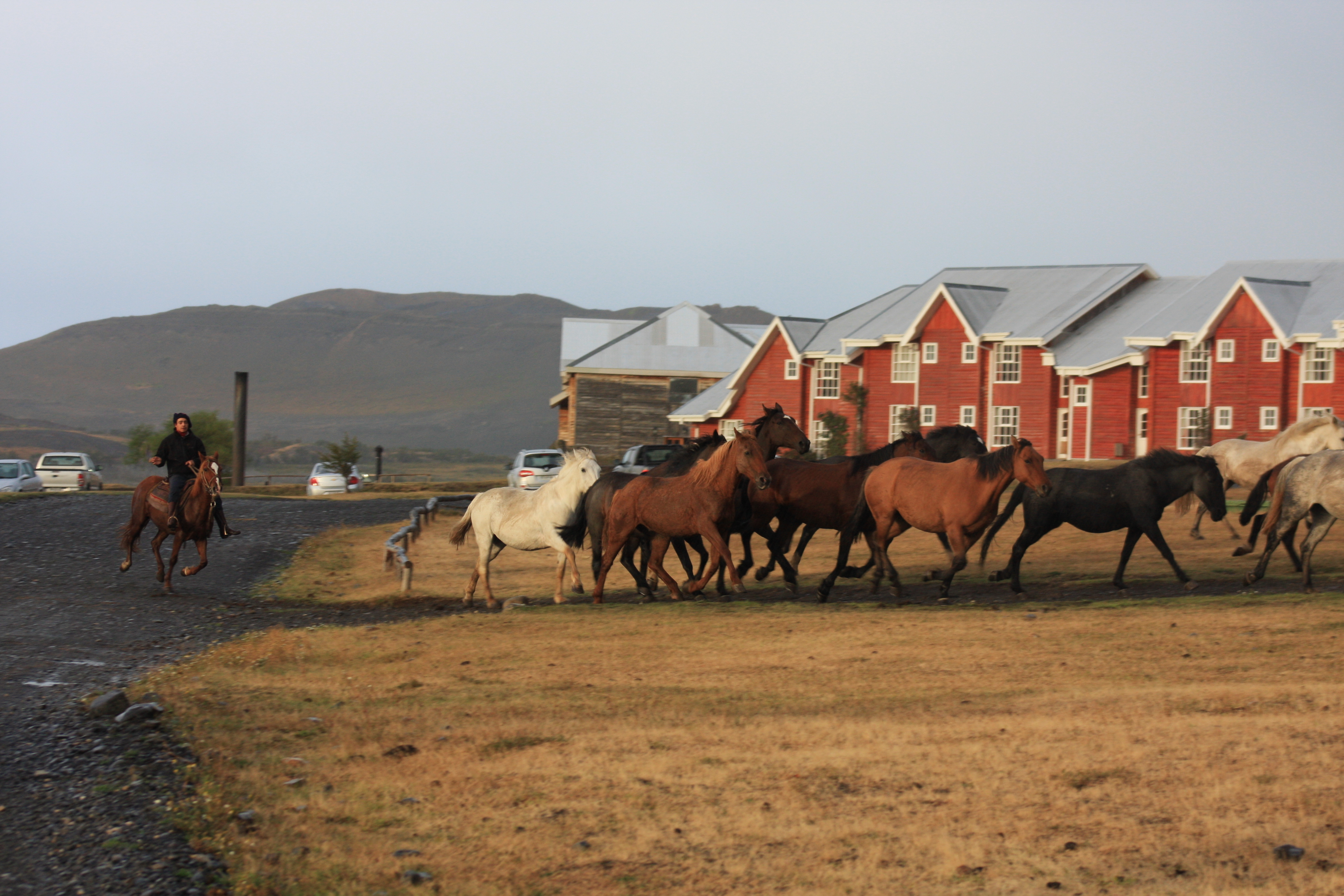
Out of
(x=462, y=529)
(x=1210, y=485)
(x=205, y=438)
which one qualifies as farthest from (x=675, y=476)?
(x=205, y=438)

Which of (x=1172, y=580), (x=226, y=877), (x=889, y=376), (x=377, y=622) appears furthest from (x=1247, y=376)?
(x=226, y=877)

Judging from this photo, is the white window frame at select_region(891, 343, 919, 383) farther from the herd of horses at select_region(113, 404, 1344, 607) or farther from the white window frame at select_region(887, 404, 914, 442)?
the herd of horses at select_region(113, 404, 1344, 607)

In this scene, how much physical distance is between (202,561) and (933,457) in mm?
11051

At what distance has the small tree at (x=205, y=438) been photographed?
249ft

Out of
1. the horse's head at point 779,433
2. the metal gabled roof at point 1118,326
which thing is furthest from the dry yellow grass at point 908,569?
the metal gabled roof at point 1118,326

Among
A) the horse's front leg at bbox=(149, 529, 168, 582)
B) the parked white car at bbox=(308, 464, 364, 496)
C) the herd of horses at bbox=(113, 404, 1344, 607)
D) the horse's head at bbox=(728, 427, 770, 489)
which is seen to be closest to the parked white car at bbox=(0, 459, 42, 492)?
the parked white car at bbox=(308, 464, 364, 496)

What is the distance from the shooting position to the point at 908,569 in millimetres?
20812

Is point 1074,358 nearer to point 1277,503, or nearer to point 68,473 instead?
point 1277,503

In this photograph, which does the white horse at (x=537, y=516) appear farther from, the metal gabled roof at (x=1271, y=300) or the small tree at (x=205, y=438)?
the small tree at (x=205, y=438)

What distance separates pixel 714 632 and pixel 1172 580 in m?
7.46

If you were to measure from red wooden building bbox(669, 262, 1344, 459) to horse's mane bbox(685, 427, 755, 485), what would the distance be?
33483mm

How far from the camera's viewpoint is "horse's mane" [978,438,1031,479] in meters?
15.6

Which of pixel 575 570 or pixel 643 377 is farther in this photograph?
pixel 643 377

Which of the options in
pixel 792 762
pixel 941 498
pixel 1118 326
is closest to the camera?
pixel 792 762
